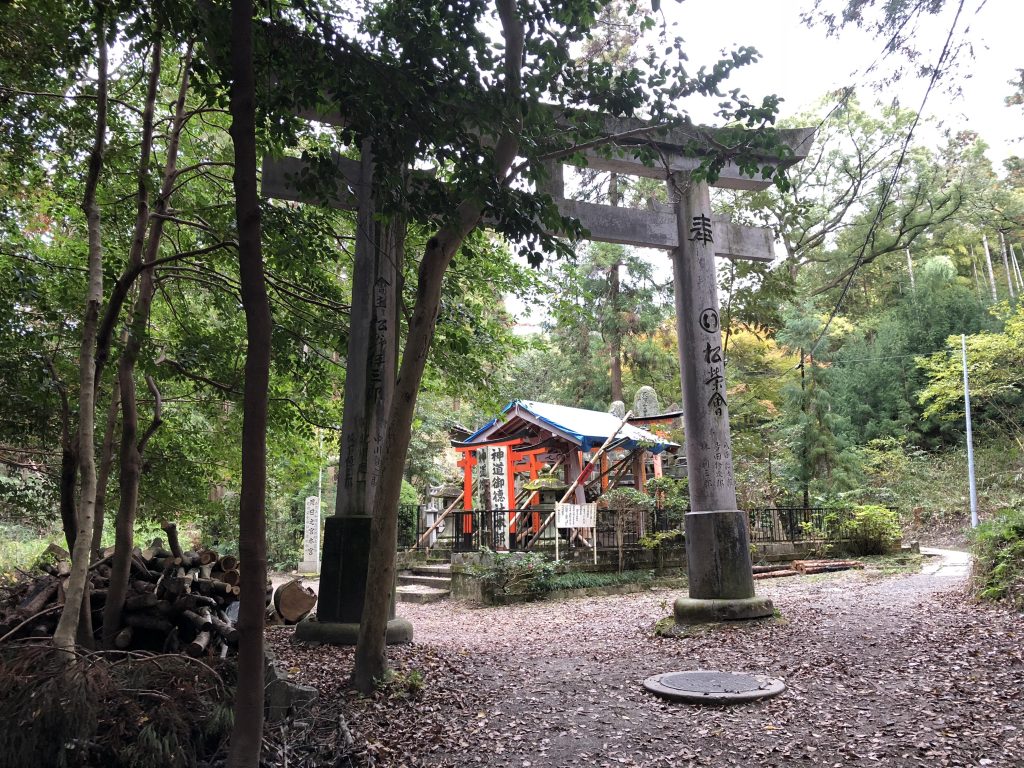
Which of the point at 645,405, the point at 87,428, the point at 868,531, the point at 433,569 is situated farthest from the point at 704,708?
the point at 868,531

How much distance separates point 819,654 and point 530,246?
4.52 metres

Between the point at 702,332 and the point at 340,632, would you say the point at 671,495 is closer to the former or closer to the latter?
the point at 702,332

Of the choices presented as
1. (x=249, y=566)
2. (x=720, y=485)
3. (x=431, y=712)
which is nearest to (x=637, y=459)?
(x=720, y=485)

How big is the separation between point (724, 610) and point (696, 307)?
3.55 meters

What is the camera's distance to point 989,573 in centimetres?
811

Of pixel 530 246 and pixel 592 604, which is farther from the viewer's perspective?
pixel 592 604

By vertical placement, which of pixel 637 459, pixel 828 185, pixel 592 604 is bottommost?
pixel 592 604

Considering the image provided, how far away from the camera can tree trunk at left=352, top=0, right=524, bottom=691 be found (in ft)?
15.6

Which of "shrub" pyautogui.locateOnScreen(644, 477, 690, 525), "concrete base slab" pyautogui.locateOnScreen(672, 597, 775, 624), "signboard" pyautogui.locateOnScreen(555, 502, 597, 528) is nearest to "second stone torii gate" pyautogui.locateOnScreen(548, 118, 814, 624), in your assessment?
"concrete base slab" pyautogui.locateOnScreen(672, 597, 775, 624)

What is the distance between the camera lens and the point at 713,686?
5035 mm

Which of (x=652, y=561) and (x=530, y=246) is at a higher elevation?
(x=530, y=246)

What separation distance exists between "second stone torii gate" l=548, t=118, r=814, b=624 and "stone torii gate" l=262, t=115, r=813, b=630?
0.01 metres

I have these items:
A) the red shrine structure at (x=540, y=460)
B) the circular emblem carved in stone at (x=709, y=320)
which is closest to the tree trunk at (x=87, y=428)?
the circular emblem carved in stone at (x=709, y=320)

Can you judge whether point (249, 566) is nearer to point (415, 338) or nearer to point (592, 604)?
point (415, 338)
